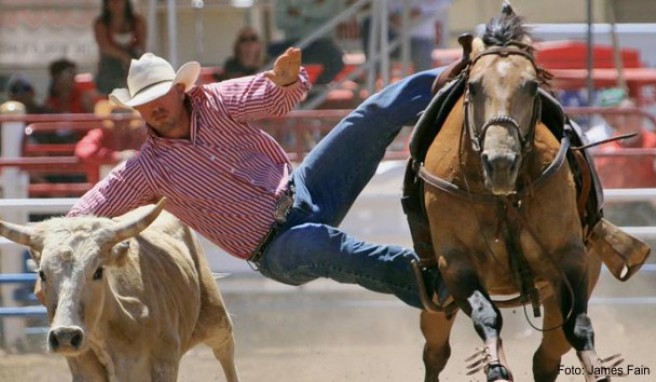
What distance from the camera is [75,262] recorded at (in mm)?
5191

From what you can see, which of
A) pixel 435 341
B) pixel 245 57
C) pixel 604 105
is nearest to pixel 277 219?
pixel 435 341

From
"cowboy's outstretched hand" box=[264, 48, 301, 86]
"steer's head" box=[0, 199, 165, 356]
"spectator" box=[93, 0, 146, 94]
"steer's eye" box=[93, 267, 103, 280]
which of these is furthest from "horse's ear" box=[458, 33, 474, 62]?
"spectator" box=[93, 0, 146, 94]

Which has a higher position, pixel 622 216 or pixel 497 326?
pixel 497 326

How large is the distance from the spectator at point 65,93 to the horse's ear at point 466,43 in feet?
17.6

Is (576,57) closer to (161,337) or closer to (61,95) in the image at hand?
(61,95)

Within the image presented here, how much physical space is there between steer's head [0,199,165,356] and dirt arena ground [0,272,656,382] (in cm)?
255

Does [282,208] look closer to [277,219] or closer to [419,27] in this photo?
[277,219]

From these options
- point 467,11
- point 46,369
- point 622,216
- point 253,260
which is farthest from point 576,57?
point 253,260

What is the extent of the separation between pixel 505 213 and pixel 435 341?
3.67 ft

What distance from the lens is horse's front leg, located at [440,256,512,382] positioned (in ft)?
16.4

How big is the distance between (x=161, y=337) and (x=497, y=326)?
1365 millimetres

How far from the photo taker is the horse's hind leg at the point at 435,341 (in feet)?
Result: 20.2

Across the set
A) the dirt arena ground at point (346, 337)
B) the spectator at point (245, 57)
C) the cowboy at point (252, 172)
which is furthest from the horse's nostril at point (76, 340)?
the spectator at point (245, 57)

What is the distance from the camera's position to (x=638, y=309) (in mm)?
8352
